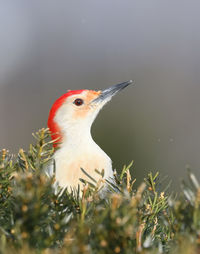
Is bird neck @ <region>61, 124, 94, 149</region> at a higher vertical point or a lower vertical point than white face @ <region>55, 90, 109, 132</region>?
lower

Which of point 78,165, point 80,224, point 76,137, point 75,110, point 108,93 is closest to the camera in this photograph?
point 80,224

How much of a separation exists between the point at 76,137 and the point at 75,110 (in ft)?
1.83

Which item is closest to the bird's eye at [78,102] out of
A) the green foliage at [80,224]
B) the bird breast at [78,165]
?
the bird breast at [78,165]

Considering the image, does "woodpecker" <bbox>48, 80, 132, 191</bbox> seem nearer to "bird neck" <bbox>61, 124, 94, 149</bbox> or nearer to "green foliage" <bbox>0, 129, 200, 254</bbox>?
"bird neck" <bbox>61, 124, 94, 149</bbox>

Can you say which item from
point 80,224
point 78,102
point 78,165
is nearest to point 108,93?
point 78,102

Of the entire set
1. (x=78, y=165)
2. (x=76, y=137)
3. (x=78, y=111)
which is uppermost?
(x=78, y=111)

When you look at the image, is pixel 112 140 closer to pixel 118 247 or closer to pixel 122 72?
pixel 118 247

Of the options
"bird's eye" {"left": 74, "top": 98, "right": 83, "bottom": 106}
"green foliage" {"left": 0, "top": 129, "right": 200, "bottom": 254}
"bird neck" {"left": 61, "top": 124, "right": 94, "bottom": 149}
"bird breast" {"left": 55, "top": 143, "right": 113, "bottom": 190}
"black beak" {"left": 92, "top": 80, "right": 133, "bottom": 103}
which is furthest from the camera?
"black beak" {"left": 92, "top": 80, "right": 133, "bottom": 103}

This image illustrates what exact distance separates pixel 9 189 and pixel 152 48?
1124 inches

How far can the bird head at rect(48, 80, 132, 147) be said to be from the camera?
3758mm

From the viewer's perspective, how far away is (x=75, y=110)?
393 cm

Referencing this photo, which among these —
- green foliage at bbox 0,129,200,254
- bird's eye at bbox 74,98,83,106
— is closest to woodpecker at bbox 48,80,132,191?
bird's eye at bbox 74,98,83,106

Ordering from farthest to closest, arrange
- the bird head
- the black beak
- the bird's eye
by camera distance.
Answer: the black beak, the bird's eye, the bird head

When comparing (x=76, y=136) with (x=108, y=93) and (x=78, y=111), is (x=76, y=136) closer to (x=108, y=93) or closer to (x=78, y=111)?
(x=78, y=111)
